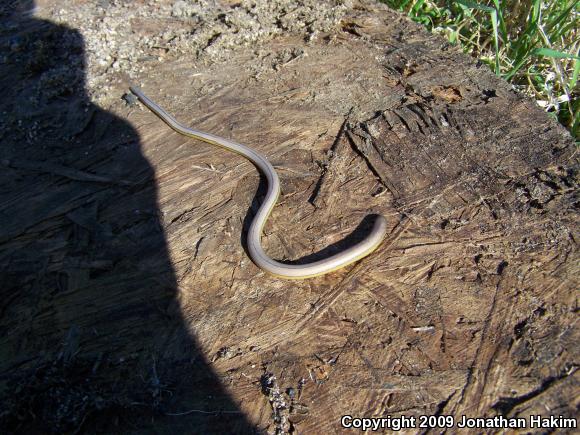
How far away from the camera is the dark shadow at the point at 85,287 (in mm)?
2305

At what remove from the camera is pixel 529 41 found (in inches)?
189

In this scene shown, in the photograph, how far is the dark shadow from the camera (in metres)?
2.30

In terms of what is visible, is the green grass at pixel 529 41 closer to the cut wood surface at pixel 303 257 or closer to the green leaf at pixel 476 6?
the green leaf at pixel 476 6

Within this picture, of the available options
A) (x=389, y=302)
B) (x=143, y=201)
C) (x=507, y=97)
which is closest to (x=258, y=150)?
(x=143, y=201)

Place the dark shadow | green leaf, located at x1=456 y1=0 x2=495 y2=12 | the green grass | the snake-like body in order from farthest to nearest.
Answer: the green grass < green leaf, located at x1=456 y1=0 x2=495 y2=12 < the snake-like body < the dark shadow

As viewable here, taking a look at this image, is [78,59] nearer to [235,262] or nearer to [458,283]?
[235,262]

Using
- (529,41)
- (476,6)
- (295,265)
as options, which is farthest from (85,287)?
(529,41)

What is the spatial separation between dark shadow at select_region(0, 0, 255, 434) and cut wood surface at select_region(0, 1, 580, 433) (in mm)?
13

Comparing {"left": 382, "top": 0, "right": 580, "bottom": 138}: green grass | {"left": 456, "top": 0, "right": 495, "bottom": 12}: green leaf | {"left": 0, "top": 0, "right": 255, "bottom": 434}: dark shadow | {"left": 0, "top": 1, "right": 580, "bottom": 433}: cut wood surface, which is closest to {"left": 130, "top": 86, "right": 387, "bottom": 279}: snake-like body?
{"left": 0, "top": 1, "right": 580, "bottom": 433}: cut wood surface

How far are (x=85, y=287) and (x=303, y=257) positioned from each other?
148 cm

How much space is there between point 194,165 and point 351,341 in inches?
77.8

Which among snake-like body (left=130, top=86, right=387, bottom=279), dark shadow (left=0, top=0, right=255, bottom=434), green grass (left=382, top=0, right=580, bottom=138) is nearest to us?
dark shadow (left=0, top=0, right=255, bottom=434)

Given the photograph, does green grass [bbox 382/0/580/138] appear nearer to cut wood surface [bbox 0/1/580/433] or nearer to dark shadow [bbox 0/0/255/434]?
cut wood surface [bbox 0/1/580/433]

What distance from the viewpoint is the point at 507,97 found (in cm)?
347
